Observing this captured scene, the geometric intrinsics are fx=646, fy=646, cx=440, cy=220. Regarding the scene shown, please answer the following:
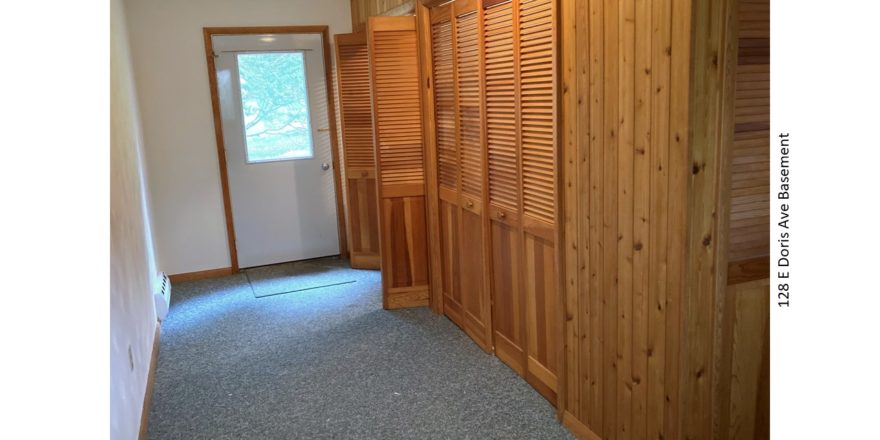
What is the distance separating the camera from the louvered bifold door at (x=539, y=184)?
2611 mm

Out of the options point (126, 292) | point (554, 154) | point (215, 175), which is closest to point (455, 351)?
point (554, 154)

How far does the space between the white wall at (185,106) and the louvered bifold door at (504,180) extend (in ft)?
8.71

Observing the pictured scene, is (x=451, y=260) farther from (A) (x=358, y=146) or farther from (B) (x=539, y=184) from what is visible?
(A) (x=358, y=146)

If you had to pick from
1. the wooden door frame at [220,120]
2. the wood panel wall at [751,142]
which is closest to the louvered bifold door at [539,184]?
the wood panel wall at [751,142]

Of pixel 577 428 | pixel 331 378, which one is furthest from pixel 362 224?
pixel 577 428

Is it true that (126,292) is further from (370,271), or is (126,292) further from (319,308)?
(370,271)

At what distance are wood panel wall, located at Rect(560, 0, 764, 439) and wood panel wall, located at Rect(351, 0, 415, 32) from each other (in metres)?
1.99

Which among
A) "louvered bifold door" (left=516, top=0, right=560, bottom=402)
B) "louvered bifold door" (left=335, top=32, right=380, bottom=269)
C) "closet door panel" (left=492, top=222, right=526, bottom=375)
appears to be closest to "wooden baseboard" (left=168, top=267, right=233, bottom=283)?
"louvered bifold door" (left=335, top=32, right=380, bottom=269)

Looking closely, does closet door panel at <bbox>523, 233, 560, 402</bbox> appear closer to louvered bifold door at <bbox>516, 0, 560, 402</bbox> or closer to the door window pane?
louvered bifold door at <bbox>516, 0, 560, 402</bbox>

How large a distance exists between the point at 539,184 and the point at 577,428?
1.03 metres

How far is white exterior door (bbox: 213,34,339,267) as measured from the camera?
5.21m

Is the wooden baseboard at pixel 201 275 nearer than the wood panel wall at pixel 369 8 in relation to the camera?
No

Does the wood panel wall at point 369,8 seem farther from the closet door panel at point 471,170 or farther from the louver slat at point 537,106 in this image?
the louver slat at point 537,106
